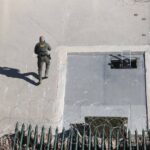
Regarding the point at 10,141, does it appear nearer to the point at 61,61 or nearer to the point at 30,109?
the point at 30,109

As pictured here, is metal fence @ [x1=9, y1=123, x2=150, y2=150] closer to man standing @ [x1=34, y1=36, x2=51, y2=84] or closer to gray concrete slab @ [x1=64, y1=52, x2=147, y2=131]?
gray concrete slab @ [x1=64, y1=52, x2=147, y2=131]

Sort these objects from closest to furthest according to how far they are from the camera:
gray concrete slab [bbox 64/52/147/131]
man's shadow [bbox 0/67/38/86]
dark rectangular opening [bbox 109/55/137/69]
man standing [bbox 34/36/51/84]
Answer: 1. gray concrete slab [bbox 64/52/147/131]
2. man standing [bbox 34/36/51/84]
3. man's shadow [bbox 0/67/38/86]
4. dark rectangular opening [bbox 109/55/137/69]

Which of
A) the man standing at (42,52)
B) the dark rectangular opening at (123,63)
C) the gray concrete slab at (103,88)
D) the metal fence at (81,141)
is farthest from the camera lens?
the dark rectangular opening at (123,63)

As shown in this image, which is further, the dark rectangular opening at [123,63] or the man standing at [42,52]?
the dark rectangular opening at [123,63]

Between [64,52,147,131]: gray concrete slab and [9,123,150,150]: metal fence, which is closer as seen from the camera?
[9,123,150,150]: metal fence

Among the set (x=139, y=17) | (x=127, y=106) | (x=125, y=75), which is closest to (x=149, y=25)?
(x=139, y=17)

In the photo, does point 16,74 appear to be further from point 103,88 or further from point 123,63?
point 123,63

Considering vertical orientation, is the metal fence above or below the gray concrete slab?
below

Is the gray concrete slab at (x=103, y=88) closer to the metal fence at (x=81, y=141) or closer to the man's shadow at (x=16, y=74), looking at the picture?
the man's shadow at (x=16, y=74)

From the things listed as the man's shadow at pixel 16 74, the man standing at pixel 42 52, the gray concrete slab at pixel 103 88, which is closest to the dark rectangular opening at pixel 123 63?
the gray concrete slab at pixel 103 88

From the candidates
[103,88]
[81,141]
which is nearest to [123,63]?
[103,88]

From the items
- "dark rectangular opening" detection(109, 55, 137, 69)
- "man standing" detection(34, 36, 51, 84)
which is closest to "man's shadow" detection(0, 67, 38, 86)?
"man standing" detection(34, 36, 51, 84)
